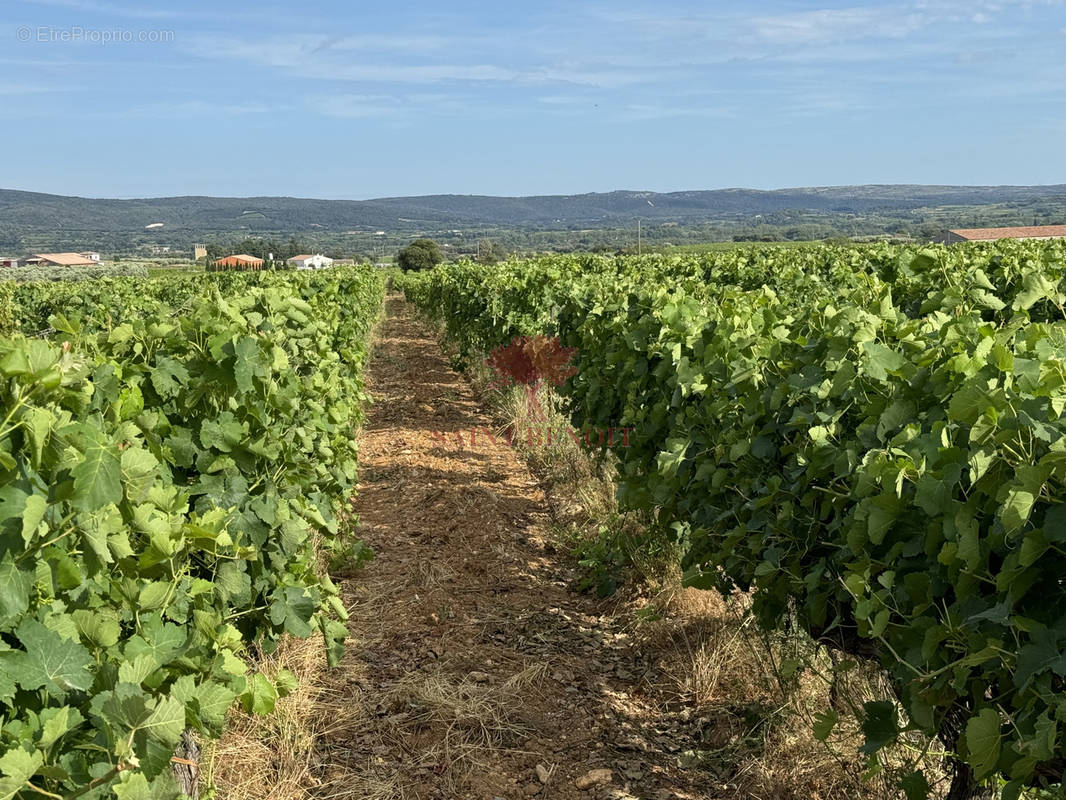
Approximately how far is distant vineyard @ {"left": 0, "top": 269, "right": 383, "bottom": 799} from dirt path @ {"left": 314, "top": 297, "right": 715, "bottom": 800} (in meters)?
0.51

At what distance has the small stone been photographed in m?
3.62

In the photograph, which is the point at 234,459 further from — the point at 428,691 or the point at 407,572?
the point at 407,572

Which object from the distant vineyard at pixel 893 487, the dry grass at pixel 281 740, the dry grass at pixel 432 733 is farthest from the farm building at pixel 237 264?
the distant vineyard at pixel 893 487

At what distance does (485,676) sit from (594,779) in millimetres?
973

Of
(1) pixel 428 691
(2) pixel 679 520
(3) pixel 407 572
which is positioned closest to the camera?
(1) pixel 428 691

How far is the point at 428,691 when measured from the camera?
4227 mm

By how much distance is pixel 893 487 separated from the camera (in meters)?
2.30

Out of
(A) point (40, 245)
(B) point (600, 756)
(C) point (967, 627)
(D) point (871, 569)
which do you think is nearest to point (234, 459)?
(B) point (600, 756)

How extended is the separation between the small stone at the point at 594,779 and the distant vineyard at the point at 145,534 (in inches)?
49.3

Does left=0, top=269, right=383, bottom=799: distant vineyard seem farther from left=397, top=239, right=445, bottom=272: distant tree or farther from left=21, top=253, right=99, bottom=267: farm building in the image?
left=21, top=253, right=99, bottom=267: farm building

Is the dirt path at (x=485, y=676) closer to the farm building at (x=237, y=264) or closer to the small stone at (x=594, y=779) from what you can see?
the small stone at (x=594, y=779)

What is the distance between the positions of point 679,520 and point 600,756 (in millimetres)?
1240

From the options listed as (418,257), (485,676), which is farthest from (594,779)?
(418,257)

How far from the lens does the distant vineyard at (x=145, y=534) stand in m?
1.71
